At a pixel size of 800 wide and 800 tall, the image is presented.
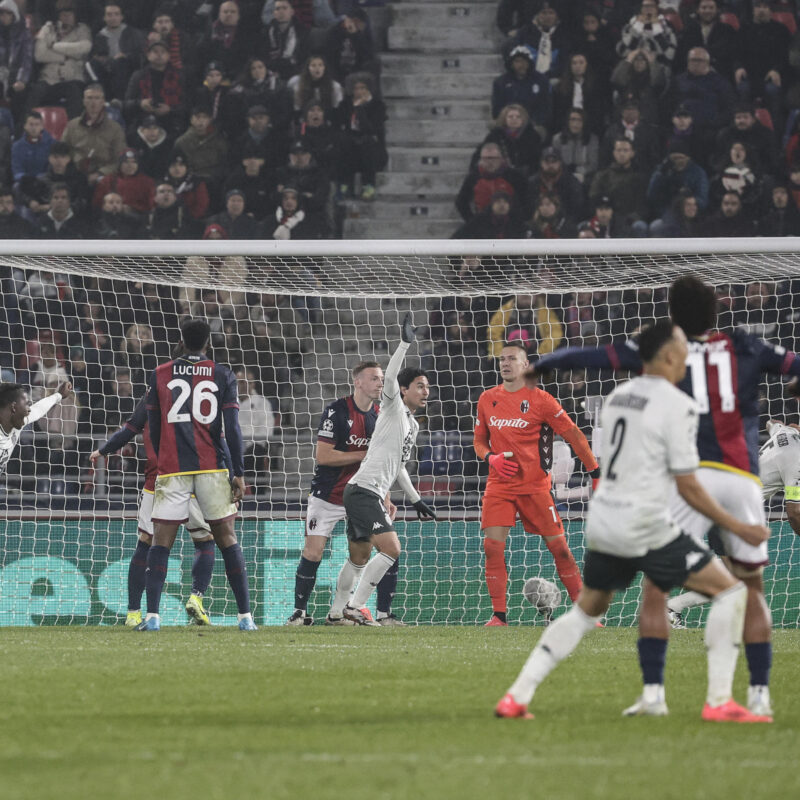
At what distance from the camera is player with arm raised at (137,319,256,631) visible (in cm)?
982

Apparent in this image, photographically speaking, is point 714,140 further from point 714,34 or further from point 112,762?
point 112,762

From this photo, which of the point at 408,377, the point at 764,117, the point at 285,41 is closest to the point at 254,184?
the point at 285,41

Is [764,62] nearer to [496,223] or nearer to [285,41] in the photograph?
[496,223]

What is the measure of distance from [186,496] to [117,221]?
8.52 meters

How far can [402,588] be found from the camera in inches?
493

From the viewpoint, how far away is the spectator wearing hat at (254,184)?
1758 cm

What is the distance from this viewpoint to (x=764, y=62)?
18344mm

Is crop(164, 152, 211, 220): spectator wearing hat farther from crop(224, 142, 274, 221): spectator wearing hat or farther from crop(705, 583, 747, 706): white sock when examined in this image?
crop(705, 583, 747, 706): white sock

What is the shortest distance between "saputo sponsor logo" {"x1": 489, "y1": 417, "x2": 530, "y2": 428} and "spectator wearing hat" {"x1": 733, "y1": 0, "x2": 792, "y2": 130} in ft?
28.4

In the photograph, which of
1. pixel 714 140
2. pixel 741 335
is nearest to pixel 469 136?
pixel 714 140

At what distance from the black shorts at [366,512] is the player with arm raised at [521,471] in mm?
958

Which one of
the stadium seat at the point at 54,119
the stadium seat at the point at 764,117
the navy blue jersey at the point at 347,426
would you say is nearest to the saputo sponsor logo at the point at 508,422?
the navy blue jersey at the point at 347,426

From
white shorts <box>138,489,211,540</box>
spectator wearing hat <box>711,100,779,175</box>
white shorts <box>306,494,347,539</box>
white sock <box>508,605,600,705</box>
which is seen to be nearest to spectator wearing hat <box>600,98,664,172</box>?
spectator wearing hat <box>711,100,779,175</box>

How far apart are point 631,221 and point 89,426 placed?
23.6 feet
